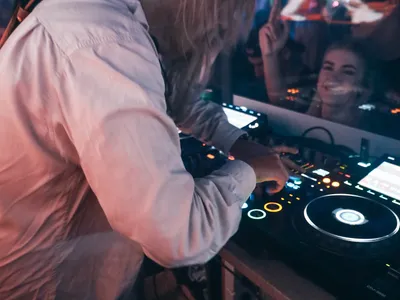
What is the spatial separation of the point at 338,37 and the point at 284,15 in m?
0.21

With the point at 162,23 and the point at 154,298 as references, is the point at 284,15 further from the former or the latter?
the point at 154,298

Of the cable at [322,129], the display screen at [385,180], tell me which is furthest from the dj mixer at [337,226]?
the cable at [322,129]

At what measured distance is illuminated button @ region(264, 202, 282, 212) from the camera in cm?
87

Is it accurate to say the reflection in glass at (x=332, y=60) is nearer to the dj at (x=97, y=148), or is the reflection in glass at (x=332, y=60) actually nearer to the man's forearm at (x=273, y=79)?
the man's forearm at (x=273, y=79)

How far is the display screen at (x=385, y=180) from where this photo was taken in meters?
0.87

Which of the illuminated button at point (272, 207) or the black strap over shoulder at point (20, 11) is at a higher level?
the black strap over shoulder at point (20, 11)

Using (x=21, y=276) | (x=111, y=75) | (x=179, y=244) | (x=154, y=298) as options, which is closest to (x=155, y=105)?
(x=111, y=75)

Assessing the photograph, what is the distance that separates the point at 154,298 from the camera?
155 centimetres

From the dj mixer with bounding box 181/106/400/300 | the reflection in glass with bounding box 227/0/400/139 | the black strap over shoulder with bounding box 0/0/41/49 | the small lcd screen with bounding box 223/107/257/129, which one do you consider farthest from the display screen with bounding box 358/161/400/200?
the black strap over shoulder with bounding box 0/0/41/49

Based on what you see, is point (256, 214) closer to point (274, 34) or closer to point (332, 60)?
point (332, 60)

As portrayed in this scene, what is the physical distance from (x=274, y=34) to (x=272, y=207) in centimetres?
63

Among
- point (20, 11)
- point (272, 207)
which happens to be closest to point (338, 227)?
point (272, 207)

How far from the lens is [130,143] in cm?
48

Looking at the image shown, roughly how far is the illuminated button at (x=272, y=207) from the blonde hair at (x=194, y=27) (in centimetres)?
33
